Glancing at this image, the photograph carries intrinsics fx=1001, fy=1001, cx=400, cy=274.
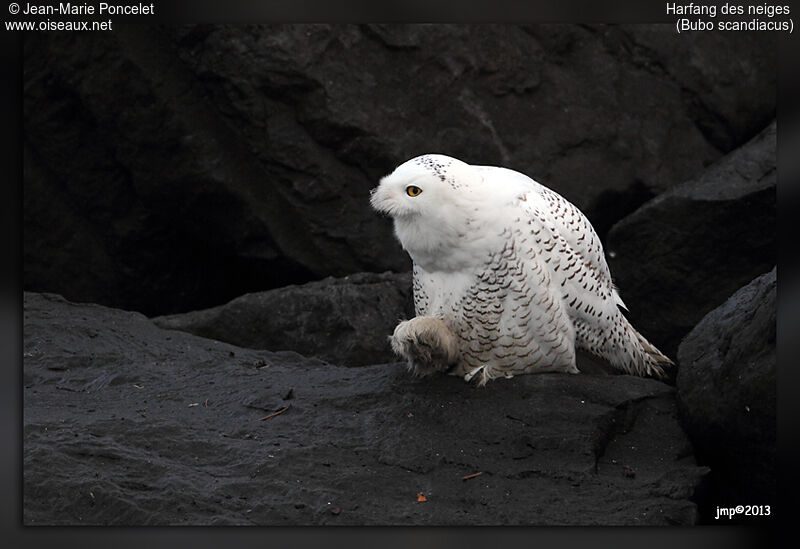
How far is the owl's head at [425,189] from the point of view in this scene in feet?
10.6

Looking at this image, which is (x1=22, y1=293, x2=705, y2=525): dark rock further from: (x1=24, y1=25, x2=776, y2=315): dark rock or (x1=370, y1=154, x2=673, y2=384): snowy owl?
(x1=24, y1=25, x2=776, y2=315): dark rock

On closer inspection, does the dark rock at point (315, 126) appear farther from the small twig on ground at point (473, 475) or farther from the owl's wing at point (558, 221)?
the small twig on ground at point (473, 475)

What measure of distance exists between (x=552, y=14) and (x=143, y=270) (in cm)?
294

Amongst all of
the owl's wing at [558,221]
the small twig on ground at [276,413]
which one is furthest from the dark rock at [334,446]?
the owl's wing at [558,221]

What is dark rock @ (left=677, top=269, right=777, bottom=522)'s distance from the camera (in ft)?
9.28

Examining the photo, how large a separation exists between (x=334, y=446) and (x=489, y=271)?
2.48 ft

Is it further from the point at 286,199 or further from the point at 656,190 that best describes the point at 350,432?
the point at 656,190

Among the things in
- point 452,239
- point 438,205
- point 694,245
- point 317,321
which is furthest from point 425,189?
point 694,245

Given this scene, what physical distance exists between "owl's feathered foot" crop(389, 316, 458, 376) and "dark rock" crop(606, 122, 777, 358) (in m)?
1.56

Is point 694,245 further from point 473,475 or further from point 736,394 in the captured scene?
point 473,475

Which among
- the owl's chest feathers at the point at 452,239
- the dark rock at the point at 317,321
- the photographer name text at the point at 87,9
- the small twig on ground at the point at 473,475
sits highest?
the photographer name text at the point at 87,9

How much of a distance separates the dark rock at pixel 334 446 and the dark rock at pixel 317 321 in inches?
21.2

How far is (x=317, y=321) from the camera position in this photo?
170 inches

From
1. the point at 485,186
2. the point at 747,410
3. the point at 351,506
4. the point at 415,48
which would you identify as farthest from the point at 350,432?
the point at 415,48
